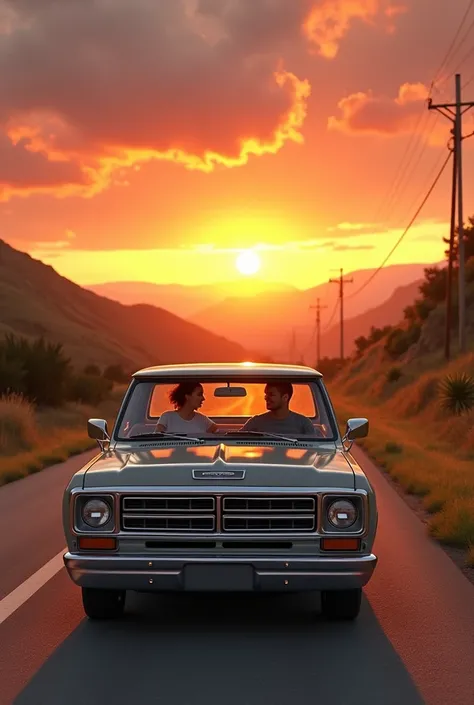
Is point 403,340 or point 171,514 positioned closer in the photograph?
point 171,514

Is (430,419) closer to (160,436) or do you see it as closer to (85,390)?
(85,390)

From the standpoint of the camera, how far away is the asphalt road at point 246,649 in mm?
5609

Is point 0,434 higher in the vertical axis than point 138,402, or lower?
lower

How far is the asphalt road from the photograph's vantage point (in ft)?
18.4

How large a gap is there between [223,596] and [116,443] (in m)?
1.40

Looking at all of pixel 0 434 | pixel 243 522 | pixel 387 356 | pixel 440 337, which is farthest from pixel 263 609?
pixel 387 356

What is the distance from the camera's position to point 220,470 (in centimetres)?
682

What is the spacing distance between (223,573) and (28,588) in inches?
97.2

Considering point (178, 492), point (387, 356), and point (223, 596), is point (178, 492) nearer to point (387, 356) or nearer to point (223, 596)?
point (223, 596)

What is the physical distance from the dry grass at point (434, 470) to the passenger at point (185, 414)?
122 inches

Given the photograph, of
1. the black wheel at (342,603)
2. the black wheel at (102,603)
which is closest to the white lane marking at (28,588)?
the black wheel at (102,603)

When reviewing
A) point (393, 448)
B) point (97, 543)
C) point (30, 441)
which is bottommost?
point (30, 441)

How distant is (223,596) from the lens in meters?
7.99

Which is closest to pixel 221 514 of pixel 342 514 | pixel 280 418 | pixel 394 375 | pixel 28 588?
pixel 342 514
